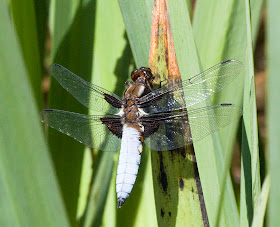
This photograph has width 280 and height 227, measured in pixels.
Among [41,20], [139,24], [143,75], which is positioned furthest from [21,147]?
[41,20]

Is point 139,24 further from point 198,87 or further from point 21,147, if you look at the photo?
point 21,147

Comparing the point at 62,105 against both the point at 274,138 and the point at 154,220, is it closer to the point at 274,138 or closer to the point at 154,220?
the point at 154,220

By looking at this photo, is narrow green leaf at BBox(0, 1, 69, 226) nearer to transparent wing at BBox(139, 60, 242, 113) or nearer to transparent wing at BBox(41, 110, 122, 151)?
transparent wing at BBox(139, 60, 242, 113)

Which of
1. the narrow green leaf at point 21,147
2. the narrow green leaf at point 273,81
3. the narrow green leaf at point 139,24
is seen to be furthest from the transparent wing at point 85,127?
the narrow green leaf at point 273,81

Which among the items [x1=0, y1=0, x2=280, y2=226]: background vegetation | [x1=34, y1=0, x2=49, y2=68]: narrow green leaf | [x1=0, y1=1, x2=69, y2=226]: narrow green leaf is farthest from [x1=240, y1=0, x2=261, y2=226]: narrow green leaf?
[x1=34, y1=0, x2=49, y2=68]: narrow green leaf

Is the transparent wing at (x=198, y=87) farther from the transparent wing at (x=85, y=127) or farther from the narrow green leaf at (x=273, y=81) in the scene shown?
the narrow green leaf at (x=273, y=81)

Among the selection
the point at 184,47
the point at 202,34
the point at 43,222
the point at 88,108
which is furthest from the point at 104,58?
the point at 43,222
